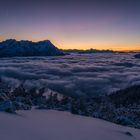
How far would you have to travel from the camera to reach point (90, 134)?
7.66m

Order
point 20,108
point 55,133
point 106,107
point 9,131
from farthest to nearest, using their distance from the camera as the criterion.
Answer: point 106,107 → point 20,108 → point 55,133 → point 9,131

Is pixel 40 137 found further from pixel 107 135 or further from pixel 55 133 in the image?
pixel 107 135

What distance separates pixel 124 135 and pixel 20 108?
394cm

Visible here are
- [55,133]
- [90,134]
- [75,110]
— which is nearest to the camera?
[55,133]

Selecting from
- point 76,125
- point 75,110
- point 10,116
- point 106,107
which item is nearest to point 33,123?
point 10,116

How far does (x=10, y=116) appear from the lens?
8234mm

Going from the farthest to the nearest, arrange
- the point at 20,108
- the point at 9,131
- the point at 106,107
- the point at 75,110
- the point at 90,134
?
the point at 106,107 → the point at 75,110 → the point at 20,108 → the point at 90,134 → the point at 9,131

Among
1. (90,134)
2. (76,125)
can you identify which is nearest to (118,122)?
(76,125)

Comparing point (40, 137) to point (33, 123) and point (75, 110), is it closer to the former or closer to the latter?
point (33, 123)

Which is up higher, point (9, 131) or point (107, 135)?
point (9, 131)

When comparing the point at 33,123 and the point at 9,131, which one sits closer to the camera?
the point at 9,131

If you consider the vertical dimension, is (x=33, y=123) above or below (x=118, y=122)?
above

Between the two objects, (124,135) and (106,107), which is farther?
(106,107)

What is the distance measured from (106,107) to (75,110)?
12.2ft
